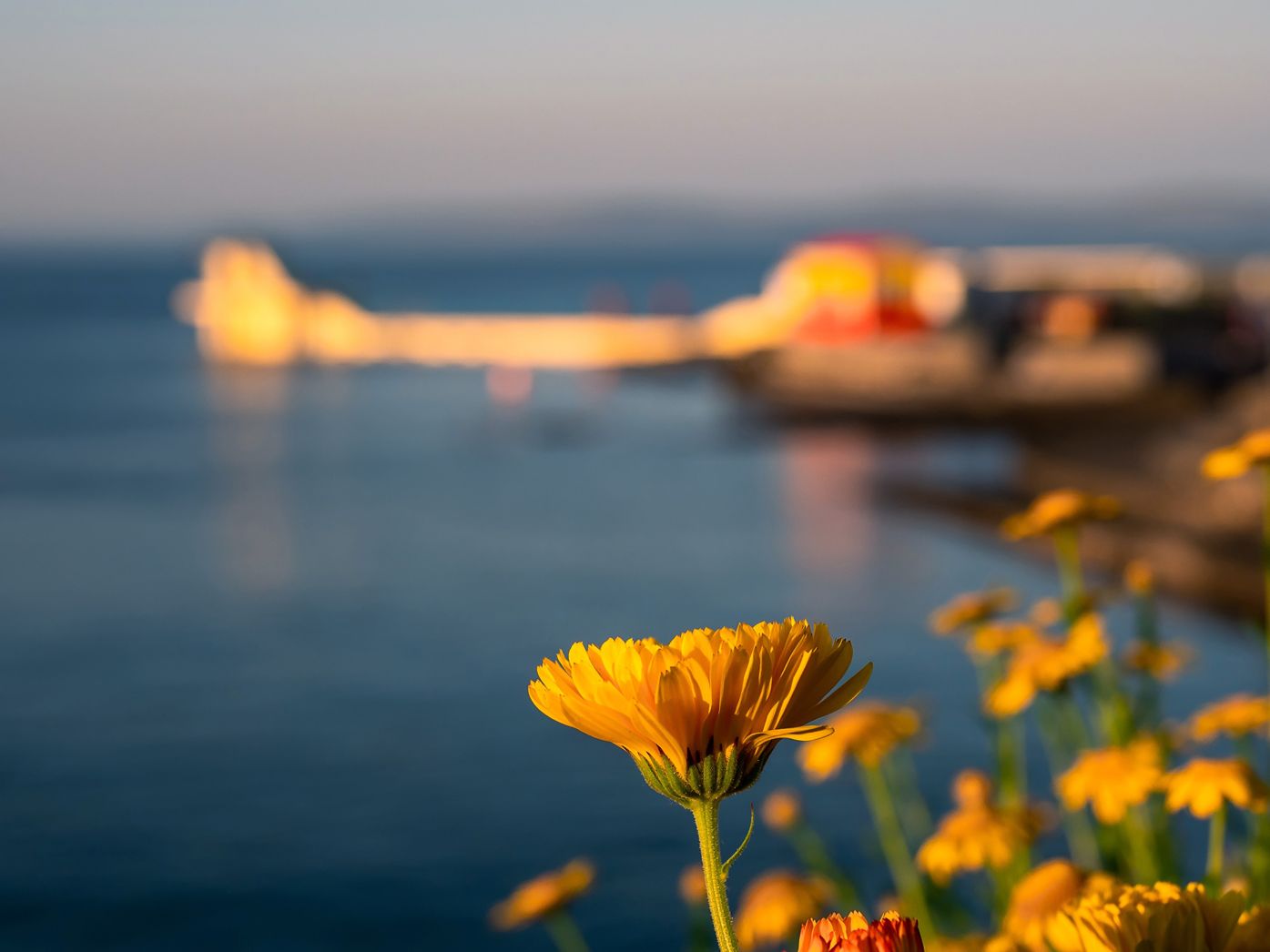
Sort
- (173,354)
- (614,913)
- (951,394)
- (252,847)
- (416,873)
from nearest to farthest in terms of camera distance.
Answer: (614,913), (416,873), (252,847), (951,394), (173,354)

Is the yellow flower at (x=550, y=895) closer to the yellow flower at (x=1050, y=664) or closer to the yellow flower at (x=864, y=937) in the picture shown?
the yellow flower at (x=1050, y=664)

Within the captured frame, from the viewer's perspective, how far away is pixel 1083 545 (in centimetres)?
1122

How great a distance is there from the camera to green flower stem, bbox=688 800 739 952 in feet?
2.13

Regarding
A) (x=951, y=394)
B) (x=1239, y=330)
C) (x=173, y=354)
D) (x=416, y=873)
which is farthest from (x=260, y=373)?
(x=416, y=873)

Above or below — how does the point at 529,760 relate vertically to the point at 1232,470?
above

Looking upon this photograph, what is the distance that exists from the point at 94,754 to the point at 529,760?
2055 mm

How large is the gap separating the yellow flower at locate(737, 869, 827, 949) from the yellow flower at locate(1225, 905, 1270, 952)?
3.55 ft

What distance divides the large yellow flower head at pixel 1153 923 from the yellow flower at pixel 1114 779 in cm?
95

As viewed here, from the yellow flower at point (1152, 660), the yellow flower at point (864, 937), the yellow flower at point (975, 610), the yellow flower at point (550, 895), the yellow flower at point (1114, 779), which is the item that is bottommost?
the yellow flower at point (864, 937)

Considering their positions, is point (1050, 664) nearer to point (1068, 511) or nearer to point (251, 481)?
point (1068, 511)

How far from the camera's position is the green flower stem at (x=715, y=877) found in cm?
65

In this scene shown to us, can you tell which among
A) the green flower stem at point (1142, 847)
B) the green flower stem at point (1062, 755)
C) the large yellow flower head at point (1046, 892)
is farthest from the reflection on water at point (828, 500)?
→ the large yellow flower head at point (1046, 892)

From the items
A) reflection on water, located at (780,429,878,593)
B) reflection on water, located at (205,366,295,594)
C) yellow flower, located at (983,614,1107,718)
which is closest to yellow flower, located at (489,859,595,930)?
yellow flower, located at (983,614,1107,718)

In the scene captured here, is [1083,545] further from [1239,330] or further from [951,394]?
[1239,330]
